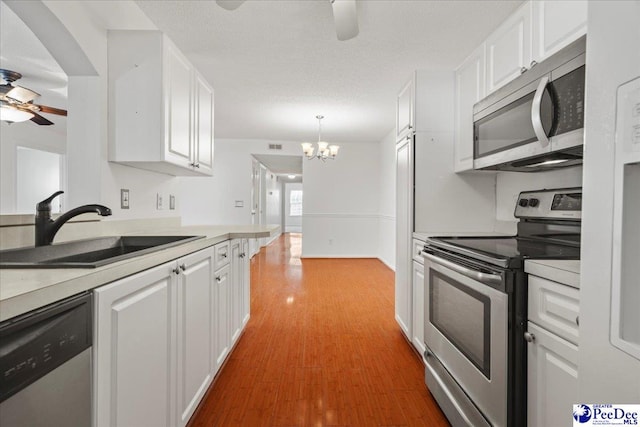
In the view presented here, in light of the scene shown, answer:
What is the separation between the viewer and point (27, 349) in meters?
0.63

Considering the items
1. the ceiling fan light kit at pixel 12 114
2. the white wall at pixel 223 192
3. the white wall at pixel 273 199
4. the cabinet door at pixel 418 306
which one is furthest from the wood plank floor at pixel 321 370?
the white wall at pixel 273 199

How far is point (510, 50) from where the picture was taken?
1.77m

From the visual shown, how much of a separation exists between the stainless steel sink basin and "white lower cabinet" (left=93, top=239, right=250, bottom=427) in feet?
0.28

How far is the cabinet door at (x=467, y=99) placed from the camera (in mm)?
2071

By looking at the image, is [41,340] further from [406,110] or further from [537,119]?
[406,110]

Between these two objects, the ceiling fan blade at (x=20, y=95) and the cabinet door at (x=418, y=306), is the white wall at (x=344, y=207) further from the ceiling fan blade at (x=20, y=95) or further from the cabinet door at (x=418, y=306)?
the ceiling fan blade at (x=20, y=95)

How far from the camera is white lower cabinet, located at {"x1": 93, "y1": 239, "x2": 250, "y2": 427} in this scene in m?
0.89

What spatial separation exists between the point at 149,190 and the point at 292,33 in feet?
Result: 5.36

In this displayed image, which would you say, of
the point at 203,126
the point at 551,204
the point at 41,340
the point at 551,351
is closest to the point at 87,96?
the point at 203,126

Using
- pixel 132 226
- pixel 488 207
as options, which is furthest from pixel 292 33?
pixel 488 207

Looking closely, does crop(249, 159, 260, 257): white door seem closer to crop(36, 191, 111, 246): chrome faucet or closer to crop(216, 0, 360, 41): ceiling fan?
crop(216, 0, 360, 41): ceiling fan

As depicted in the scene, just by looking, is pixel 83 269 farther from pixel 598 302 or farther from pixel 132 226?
pixel 132 226

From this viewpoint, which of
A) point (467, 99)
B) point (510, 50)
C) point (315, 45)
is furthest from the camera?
point (315, 45)

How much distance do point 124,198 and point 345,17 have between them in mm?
1781
